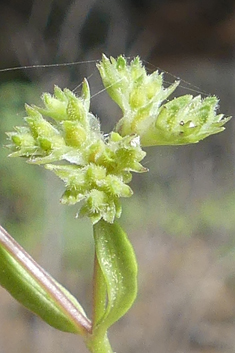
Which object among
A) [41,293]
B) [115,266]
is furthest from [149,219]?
[115,266]

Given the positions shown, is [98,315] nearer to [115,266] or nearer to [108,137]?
[115,266]

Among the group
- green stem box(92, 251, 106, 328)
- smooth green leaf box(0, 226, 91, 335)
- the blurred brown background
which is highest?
green stem box(92, 251, 106, 328)

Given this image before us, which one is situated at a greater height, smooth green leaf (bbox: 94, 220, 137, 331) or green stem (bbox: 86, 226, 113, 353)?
smooth green leaf (bbox: 94, 220, 137, 331)

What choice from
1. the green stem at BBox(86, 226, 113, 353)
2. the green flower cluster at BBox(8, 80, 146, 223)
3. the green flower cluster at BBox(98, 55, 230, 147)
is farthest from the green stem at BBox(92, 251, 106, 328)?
the green flower cluster at BBox(98, 55, 230, 147)

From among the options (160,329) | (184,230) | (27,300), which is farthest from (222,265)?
(27,300)

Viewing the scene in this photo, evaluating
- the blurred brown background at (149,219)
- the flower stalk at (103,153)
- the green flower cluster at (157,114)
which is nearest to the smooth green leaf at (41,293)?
the flower stalk at (103,153)

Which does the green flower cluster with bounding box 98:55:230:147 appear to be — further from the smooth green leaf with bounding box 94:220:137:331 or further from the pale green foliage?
the smooth green leaf with bounding box 94:220:137:331
